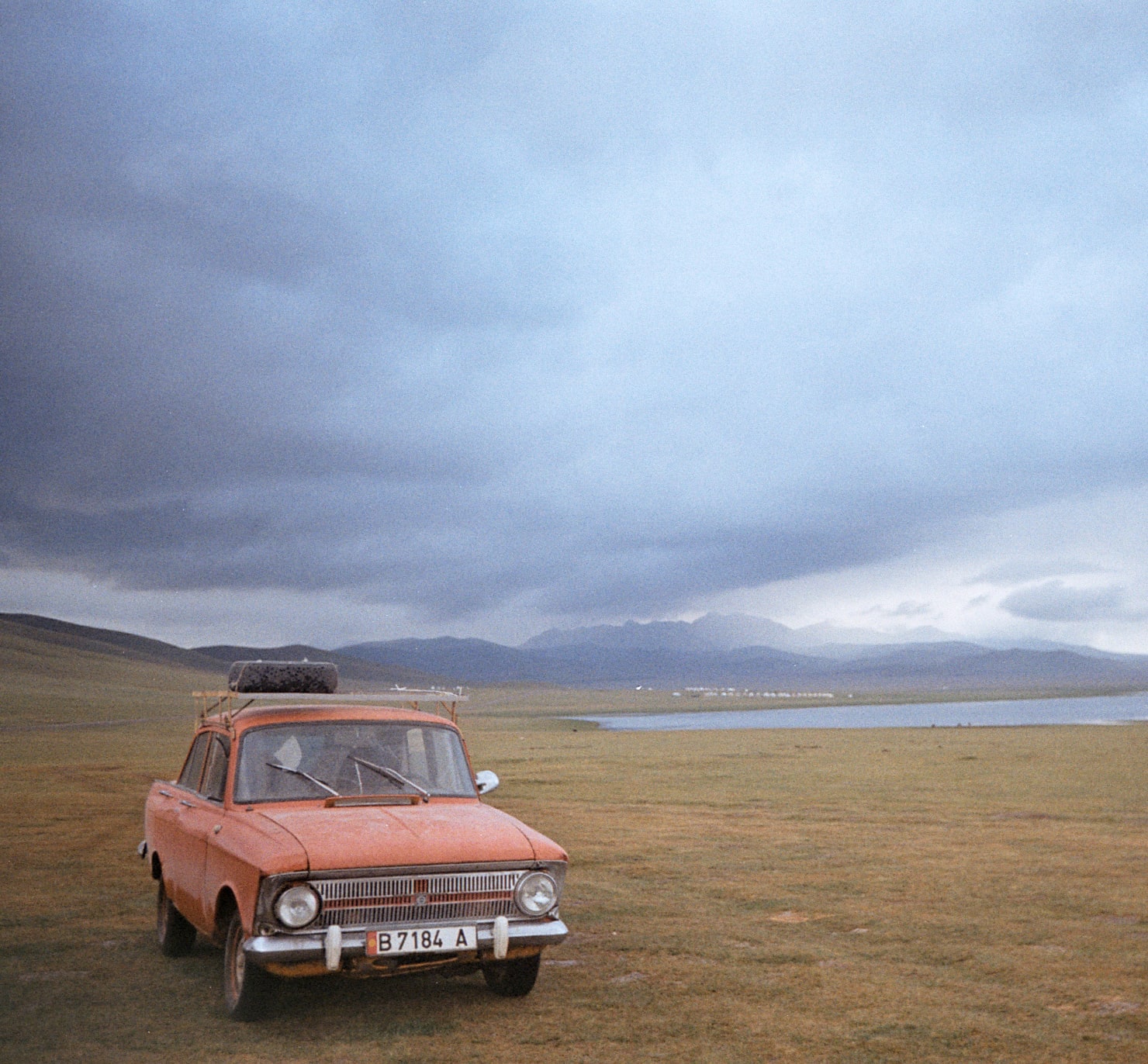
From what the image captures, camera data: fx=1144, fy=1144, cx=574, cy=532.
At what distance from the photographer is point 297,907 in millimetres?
6902

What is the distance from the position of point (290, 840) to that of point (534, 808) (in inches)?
568

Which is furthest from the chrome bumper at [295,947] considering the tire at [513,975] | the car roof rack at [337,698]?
the car roof rack at [337,698]

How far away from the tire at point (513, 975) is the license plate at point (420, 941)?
66 cm

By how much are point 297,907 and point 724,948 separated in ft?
13.4

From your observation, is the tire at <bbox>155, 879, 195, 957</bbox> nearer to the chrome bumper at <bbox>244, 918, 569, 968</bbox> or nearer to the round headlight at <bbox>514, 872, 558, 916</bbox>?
the chrome bumper at <bbox>244, 918, 569, 968</bbox>

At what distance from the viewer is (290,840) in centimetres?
717

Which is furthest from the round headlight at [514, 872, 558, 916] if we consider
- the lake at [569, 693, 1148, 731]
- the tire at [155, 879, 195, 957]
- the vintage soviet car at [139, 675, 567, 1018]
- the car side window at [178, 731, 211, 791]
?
the lake at [569, 693, 1148, 731]

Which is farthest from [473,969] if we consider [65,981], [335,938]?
[65,981]

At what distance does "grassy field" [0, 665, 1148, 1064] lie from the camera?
7.00 metres

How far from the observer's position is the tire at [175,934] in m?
9.40

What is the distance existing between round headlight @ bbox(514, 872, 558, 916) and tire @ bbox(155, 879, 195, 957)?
3.49 metres

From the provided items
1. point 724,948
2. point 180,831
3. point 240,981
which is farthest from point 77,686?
point 240,981

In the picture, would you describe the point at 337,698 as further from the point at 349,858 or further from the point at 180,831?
the point at 349,858

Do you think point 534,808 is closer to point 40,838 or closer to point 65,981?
point 40,838
